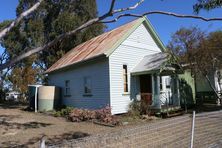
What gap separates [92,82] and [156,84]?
434 cm

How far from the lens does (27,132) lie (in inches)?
497

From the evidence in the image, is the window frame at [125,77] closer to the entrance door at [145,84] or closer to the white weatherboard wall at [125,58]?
the white weatherboard wall at [125,58]

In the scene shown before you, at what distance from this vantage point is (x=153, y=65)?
17.7 meters

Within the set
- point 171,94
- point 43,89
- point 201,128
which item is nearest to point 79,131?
point 201,128

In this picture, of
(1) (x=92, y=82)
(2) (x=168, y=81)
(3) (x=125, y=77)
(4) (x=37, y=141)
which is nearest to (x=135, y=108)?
(3) (x=125, y=77)

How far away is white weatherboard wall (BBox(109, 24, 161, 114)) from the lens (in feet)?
57.2

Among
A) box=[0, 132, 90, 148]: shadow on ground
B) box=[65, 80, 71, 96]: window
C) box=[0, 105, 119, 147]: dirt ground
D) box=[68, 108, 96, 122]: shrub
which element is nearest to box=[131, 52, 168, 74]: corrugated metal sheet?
box=[68, 108, 96, 122]: shrub

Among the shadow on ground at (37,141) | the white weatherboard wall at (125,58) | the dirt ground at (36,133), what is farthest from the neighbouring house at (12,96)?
the shadow on ground at (37,141)

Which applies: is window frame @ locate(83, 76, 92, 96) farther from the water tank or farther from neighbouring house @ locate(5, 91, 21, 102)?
neighbouring house @ locate(5, 91, 21, 102)

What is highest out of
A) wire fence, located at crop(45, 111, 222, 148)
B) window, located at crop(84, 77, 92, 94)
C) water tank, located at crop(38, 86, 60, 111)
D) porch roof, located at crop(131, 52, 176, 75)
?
porch roof, located at crop(131, 52, 176, 75)

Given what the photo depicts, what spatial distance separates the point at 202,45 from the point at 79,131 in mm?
11934

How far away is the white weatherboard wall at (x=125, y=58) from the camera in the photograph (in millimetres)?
17438

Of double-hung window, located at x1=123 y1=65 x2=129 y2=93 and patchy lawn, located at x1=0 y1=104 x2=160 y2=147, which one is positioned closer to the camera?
patchy lawn, located at x1=0 y1=104 x2=160 y2=147

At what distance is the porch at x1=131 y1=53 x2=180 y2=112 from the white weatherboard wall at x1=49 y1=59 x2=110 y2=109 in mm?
2104
